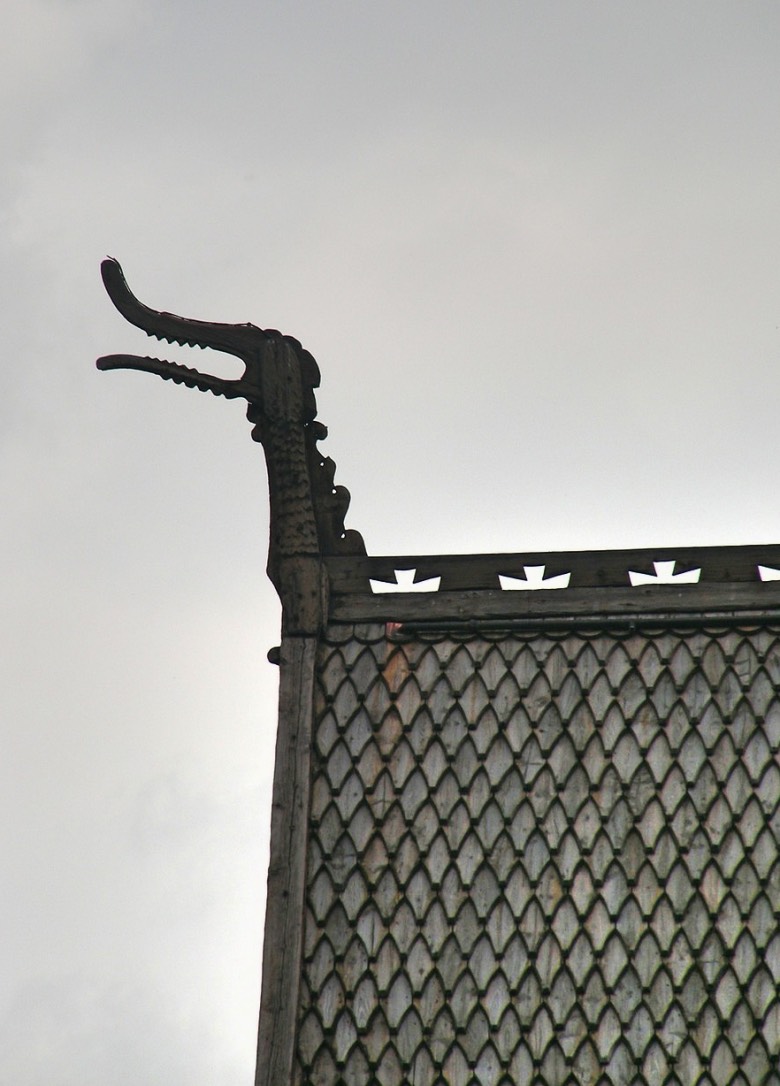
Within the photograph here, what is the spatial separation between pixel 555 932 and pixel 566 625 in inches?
56.3

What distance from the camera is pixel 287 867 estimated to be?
8.75 meters

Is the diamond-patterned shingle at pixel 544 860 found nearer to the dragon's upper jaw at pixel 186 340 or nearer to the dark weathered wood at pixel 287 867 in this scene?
the dark weathered wood at pixel 287 867

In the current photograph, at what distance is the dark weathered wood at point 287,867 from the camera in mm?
8438

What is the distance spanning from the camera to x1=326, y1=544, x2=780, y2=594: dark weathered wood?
902cm

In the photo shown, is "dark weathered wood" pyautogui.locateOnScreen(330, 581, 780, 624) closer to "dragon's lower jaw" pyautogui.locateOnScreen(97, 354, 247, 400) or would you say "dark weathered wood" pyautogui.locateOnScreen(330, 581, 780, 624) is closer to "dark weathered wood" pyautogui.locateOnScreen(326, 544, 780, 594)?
"dark weathered wood" pyautogui.locateOnScreen(326, 544, 780, 594)

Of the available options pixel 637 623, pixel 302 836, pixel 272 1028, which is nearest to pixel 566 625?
pixel 637 623

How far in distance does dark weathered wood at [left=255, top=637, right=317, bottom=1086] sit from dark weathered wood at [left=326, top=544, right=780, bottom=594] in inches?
17.1

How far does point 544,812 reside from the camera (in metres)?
8.73

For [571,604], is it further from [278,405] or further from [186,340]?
[186,340]

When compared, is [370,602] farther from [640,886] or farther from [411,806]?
[640,886]

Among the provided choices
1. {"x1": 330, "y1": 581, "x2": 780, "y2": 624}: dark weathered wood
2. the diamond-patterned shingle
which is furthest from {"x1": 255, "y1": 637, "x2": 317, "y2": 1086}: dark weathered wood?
{"x1": 330, "y1": 581, "x2": 780, "y2": 624}: dark weathered wood

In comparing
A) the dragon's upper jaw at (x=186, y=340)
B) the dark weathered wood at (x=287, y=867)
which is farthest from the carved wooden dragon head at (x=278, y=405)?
the dark weathered wood at (x=287, y=867)

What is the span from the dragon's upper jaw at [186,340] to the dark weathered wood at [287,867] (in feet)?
4.43

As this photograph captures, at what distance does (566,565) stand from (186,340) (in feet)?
7.30
